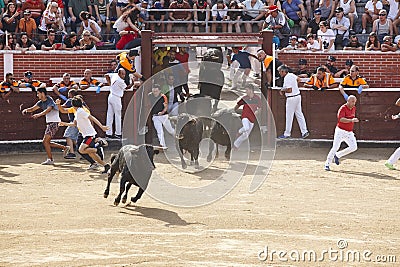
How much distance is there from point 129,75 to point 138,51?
51cm

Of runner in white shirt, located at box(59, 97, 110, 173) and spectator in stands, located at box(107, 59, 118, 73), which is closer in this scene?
runner in white shirt, located at box(59, 97, 110, 173)

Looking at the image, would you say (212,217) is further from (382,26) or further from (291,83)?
(382,26)

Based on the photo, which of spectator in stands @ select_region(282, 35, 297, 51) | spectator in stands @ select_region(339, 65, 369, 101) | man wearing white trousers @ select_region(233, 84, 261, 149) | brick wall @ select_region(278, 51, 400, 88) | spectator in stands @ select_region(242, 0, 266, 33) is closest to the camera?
man wearing white trousers @ select_region(233, 84, 261, 149)

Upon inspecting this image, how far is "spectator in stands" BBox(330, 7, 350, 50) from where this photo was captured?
746 inches

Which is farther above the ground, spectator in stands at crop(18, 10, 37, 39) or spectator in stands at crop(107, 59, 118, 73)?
spectator in stands at crop(18, 10, 37, 39)

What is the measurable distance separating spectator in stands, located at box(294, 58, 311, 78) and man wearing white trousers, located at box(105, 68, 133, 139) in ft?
11.6

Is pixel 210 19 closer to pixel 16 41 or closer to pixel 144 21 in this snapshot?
pixel 144 21

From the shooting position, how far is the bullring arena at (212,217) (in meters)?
9.08

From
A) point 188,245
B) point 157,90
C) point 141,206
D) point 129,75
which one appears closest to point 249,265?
point 188,245

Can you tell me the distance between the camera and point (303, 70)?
1775 centimetres

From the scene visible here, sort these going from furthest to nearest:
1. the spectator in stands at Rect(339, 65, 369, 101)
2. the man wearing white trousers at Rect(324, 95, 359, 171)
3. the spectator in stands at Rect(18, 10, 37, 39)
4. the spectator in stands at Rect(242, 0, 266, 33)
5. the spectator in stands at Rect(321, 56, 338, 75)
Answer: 1. the spectator in stands at Rect(242, 0, 266, 33)
2. the spectator in stands at Rect(18, 10, 37, 39)
3. the spectator in stands at Rect(321, 56, 338, 75)
4. the spectator in stands at Rect(339, 65, 369, 101)
5. the man wearing white trousers at Rect(324, 95, 359, 171)

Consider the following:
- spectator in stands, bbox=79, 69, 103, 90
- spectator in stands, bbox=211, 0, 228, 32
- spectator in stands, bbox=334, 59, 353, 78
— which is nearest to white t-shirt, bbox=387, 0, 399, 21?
spectator in stands, bbox=334, 59, 353, 78

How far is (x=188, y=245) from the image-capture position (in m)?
9.46

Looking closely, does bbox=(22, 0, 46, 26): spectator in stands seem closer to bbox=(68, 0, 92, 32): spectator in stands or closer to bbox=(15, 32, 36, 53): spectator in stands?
bbox=(68, 0, 92, 32): spectator in stands
